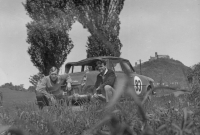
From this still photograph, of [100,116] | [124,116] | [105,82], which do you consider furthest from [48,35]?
[124,116]

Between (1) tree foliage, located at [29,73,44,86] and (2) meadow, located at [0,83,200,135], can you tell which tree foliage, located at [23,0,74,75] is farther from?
(2) meadow, located at [0,83,200,135]

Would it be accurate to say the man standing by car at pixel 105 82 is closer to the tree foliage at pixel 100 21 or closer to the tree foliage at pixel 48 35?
the tree foliage at pixel 100 21

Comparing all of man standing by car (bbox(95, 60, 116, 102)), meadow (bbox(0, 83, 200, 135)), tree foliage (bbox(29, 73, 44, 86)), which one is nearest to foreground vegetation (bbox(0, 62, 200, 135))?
meadow (bbox(0, 83, 200, 135))

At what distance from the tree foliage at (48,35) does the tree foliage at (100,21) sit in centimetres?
105

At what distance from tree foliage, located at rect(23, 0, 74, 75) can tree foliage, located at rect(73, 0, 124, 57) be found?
105 centimetres

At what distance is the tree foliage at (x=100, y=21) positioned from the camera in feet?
62.5

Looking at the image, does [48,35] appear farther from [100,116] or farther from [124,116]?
[124,116]

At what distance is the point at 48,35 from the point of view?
1938 centimetres

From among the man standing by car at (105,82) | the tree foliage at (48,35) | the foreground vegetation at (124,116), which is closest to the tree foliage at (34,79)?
the tree foliage at (48,35)

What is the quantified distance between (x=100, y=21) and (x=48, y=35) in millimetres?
3703

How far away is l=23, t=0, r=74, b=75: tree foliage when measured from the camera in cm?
1950

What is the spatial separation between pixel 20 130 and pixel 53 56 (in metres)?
19.4

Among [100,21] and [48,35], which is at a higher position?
[100,21]

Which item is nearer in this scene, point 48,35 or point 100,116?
point 100,116
